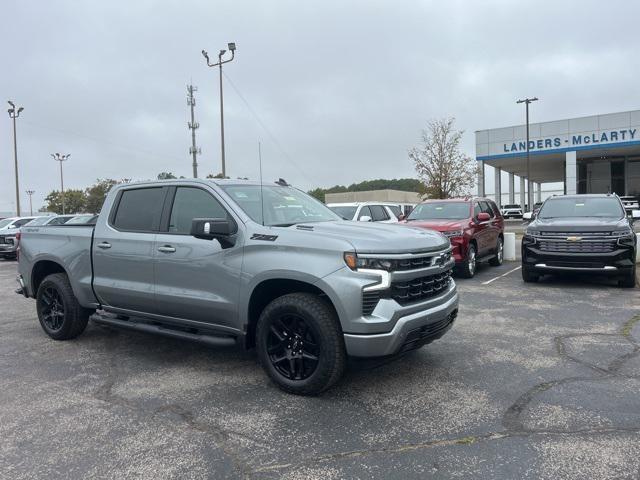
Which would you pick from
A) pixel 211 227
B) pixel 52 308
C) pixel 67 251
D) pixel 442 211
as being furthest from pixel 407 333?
pixel 442 211

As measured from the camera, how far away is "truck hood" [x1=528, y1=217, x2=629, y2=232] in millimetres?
9034

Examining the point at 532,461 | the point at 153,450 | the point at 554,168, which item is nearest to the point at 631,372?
the point at 532,461

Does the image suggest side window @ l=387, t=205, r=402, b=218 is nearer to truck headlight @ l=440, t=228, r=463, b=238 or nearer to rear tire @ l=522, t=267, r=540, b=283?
truck headlight @ l=440, t=228, r=463, b=238

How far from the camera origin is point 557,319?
6910mm

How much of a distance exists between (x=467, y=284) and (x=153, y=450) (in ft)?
25.9

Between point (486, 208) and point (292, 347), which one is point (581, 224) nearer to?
point (486, 208)

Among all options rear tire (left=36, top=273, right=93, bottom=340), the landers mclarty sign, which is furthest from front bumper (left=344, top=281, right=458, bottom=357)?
the landers mclarty sign

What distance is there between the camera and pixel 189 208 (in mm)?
5098

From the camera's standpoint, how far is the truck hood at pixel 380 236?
407 centimetres

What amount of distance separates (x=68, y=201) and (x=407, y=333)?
92.1 m

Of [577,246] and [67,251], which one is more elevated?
[67,251]

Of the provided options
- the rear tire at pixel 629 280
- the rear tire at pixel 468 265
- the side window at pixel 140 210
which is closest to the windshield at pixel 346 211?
the rear tire at pixel 468 265

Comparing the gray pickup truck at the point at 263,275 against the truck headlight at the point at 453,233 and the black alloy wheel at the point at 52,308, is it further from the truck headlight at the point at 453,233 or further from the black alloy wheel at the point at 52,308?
the truck headlight at the point at 453,233

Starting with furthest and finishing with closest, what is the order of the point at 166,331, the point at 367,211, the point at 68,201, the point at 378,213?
the point at 68,201, the point at 378,213, the point at 367,211, the point at 166,331
